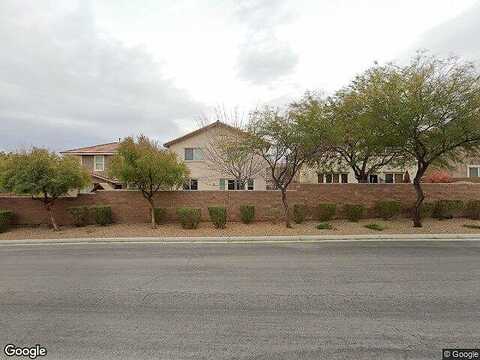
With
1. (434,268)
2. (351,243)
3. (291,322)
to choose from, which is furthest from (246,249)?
(291,322)

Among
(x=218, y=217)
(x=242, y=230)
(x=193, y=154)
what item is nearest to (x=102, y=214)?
(x=218, y=217)

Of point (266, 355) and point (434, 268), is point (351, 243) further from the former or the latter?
point (266, 355)

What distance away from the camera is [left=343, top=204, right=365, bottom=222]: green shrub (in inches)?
709

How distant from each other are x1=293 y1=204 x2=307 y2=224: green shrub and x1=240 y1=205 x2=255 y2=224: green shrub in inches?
92.4

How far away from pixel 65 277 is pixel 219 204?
1152 cm

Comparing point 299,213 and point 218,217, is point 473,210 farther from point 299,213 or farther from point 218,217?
point 218,217

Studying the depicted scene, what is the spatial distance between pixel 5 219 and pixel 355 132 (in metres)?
20.5

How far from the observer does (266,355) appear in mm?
3854

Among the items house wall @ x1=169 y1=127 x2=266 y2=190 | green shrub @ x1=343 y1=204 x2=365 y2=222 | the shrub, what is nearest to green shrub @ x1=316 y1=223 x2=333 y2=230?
the shrub

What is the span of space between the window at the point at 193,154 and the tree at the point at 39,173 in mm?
15078

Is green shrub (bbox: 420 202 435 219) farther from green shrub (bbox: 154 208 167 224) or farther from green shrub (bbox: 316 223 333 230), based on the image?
green shrub (bbox: 154 208 167 224)

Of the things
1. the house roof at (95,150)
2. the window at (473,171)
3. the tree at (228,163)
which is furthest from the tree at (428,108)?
the house roof at (95,150)

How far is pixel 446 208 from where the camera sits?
1800cm

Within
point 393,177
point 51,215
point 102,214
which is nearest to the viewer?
point 51,215
